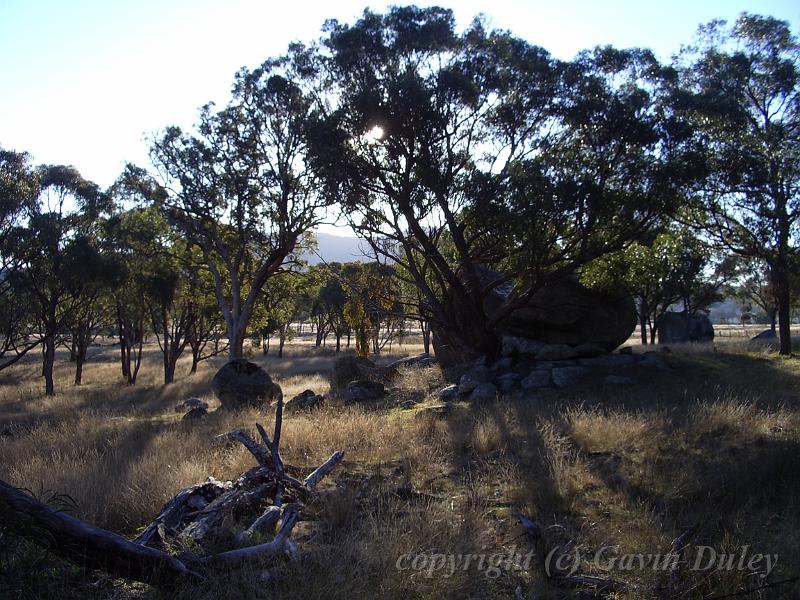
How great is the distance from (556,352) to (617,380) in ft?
8.87

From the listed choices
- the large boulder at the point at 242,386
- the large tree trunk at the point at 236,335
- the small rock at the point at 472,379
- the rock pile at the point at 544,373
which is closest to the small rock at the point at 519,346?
the rock pile at the point at 544,373

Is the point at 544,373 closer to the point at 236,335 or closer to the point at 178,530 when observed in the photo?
the point at 178,530

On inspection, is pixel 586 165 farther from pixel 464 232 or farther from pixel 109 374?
pixel 109 374

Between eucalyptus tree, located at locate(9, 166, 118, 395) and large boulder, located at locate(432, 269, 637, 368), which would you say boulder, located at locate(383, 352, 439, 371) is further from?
eucalyptus tree, located at locate(9, 166, 118, 395)

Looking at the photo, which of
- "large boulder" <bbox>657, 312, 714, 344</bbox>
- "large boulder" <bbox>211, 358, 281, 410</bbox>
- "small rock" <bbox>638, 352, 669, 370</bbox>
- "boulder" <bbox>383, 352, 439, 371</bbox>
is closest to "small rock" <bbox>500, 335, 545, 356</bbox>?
"small rock" <bbox>638, 352, 669, 370</bbox>

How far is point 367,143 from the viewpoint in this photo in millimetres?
15516

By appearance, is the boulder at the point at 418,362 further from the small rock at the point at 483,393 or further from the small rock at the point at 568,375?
the small rock at the point at 483,393

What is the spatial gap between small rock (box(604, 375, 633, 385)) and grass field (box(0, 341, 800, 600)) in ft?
6.30

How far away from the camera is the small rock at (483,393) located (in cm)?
1325

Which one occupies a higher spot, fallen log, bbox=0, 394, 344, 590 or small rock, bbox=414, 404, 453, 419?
fallen log, bbox=0, 394, 344, 590

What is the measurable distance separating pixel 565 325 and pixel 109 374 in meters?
31.3

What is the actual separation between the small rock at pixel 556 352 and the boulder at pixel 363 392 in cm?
484

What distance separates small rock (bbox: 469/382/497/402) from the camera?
43.5 feet

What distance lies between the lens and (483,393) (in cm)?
1351
